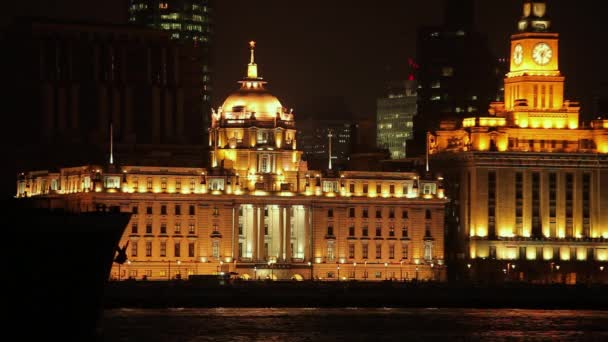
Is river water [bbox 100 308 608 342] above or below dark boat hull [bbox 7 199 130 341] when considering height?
below

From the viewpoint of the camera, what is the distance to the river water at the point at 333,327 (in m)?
170

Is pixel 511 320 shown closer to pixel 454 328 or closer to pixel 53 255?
pixel 454 328

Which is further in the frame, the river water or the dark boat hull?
the river water

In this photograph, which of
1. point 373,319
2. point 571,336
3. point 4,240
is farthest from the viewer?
point 373,319

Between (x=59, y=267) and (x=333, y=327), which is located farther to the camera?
(x=333, y=327)

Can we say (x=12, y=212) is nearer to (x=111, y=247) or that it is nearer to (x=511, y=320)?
(x=111, y=247)

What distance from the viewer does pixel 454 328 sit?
183750mm

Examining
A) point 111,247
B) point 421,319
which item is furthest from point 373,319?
point 111,247

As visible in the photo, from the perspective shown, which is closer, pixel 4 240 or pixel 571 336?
pixel 4 240

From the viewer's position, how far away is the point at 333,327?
181750mm

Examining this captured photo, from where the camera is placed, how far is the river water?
170 m

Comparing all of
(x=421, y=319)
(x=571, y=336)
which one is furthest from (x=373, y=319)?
(x=571, y=336)

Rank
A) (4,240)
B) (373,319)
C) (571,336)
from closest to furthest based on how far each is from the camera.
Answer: (4,240) < (571,336) < (373,319)

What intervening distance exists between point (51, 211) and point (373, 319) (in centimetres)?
6304
